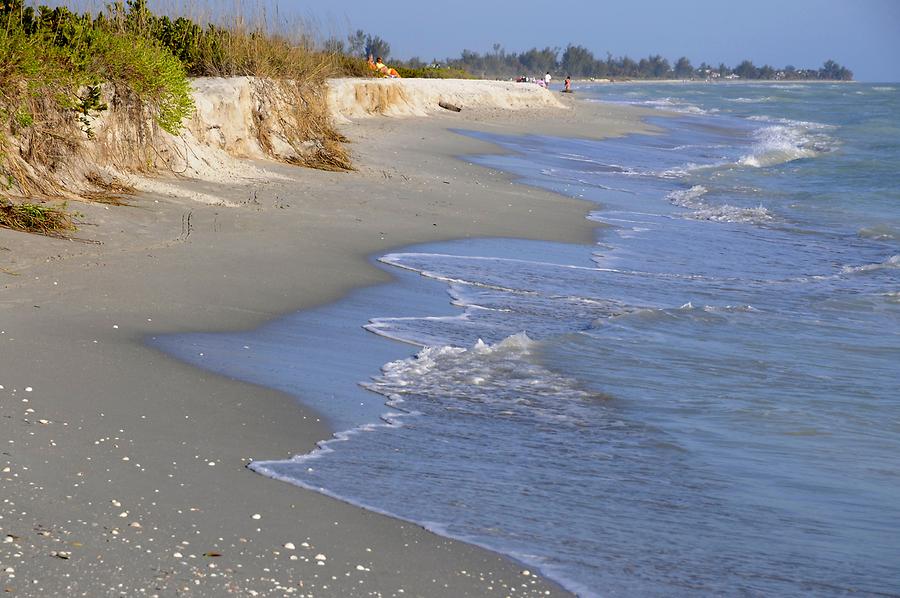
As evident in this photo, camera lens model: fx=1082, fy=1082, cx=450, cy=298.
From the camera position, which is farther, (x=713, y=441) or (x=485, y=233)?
(x=485, y=233)

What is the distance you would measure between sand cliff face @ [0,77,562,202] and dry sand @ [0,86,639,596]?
59 cm

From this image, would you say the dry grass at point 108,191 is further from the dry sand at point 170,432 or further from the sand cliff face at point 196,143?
the dry sand at point 170,432

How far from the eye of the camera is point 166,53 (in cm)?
1183

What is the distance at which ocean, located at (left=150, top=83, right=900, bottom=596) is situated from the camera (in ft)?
12.8

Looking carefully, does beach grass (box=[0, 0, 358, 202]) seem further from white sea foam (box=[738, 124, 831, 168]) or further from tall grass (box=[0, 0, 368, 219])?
white sea foam (box=[738, 124, 831, 168])

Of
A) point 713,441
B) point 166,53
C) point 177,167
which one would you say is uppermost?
point 166,53

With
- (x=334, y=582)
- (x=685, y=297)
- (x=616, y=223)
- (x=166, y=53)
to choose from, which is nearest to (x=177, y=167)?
(x=166, y=53)

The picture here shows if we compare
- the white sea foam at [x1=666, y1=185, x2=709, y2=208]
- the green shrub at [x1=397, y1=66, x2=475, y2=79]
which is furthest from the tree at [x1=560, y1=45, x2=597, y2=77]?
the white sea foam at [x1=666, y1=185, x2=709, y2=208]

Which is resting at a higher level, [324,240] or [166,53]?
[166,53]

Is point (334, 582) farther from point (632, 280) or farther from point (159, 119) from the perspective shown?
point (159, 119)

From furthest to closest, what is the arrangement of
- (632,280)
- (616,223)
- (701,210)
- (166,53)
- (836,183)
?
(836,183)
(701,210)
(616,223)
(166,53)
(632,280)

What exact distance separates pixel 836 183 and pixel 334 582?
18.2 meters

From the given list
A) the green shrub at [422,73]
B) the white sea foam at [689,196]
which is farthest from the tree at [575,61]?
the white sea foam at [689,196]

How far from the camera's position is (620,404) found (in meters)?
5.54
